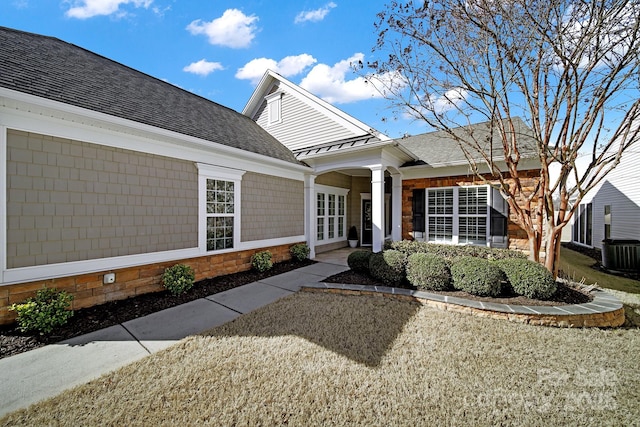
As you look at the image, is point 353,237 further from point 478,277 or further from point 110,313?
point 110,313

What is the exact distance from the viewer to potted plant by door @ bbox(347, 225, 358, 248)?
11828 mm

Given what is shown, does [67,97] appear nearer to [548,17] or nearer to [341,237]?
[548,17]

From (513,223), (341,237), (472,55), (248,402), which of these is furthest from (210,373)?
(341,237)

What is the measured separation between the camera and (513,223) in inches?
293

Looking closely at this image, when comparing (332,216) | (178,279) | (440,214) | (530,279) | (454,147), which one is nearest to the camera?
(530,279)

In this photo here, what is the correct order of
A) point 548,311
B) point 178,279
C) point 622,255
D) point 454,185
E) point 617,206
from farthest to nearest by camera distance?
point 617,206, point 454,185, point 622,255, point 178,279, point 548,311

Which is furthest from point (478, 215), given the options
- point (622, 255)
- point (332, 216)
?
point (332, 216)

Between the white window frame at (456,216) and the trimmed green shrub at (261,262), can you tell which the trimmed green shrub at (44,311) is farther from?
the white window frame at (456,216)

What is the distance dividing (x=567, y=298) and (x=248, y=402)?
566 cm

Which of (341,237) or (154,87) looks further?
(341,237)

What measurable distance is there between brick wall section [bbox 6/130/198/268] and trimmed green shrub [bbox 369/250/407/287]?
4364 millimetres

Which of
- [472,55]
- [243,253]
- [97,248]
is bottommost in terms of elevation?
[243,253]

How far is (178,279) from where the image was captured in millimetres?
5230

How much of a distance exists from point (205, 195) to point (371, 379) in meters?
5.21
